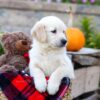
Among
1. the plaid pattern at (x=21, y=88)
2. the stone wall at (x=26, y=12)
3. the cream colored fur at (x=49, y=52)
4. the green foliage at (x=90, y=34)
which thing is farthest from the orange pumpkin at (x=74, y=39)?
the plaid pattern at (x=21, y=88)

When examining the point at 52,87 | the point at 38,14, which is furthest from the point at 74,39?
the point at 52,87

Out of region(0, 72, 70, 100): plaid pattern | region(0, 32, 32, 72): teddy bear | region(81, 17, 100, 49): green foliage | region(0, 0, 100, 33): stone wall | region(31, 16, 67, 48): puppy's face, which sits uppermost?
region(31, 16, 67, 48): puppy's face

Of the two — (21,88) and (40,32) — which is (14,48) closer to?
(40,32)

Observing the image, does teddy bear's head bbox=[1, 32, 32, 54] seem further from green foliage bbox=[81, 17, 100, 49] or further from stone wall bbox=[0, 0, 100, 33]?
stone wall bbox=[0, 0, 100, 33]

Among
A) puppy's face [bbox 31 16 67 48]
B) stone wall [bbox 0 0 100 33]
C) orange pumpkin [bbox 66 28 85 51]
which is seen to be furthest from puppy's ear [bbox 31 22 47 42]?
stone wall [bbox 0 0 100 33]

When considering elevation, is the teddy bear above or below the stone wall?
above

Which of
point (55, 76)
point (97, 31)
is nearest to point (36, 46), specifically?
point (55, 76)

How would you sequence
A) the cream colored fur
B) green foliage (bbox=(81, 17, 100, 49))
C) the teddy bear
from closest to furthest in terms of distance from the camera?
1. the cream colored fur
2. the teddy bear
3. green foliage (bbox=(81, 17, 100, 49))

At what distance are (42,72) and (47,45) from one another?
20 centimetres

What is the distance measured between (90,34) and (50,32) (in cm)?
301

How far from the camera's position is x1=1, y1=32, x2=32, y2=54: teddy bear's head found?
3.15m

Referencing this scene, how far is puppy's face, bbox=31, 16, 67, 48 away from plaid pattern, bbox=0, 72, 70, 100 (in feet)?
0.95

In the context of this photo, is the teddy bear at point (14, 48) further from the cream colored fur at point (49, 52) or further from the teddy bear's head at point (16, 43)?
the cream colored fur at point (49, 52)

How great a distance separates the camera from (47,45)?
284 cm
